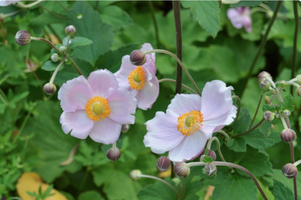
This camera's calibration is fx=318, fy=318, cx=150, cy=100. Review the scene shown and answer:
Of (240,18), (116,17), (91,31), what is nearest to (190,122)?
(91,31)

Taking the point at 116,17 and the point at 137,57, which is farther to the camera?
the point at 116,17

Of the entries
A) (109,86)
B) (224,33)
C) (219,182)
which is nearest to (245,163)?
(219,182)

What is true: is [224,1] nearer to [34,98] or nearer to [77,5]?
[77,5]

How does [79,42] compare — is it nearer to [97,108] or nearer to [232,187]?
[97,108]

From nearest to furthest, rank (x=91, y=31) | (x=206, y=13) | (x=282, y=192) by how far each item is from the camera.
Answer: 1. (x=282, y=192)
2. (x=206, y=13)
3. (x=91, y=31)

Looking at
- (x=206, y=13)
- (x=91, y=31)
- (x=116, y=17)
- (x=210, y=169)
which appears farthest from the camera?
(x=116, y=17)

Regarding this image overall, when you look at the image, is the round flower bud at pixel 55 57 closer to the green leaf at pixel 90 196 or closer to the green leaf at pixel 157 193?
the green leaf at pixel 157 193

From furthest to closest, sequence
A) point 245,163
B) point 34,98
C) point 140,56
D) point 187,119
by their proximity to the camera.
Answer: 1. point 34,98
2. point 245,163
3. point 187,119
4. point 140,56
